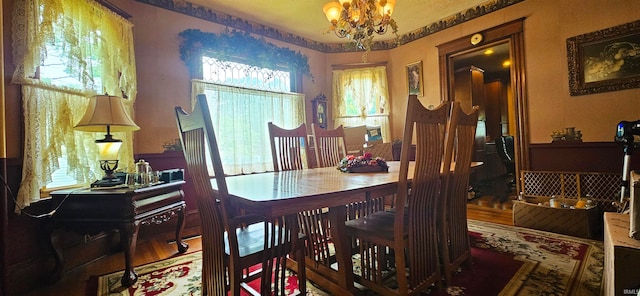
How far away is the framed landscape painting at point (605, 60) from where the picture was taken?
269cm

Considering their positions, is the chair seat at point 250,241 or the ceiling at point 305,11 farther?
the ceiling at point 305,11

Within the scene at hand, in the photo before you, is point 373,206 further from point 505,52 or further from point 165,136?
point 505,52

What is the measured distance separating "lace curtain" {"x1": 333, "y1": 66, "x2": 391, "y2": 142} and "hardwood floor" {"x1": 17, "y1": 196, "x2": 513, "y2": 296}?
6.63 feet

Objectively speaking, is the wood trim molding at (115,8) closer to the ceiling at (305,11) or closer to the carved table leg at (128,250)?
the ceiling at (305,11)

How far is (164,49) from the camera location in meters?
3.11

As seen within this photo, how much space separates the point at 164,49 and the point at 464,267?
11.7ft

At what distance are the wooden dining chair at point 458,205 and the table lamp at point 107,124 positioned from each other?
2.33 m

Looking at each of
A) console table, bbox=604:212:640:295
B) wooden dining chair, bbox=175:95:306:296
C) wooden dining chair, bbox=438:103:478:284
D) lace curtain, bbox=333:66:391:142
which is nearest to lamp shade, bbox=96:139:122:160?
wooden dining chair, bbox=175:95:306:296

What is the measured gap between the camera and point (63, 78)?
2.11 meters

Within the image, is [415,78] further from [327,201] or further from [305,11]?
[327,201]

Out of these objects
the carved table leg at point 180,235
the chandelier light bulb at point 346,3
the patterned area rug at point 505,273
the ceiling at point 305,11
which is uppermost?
the ceiling at point 305,11

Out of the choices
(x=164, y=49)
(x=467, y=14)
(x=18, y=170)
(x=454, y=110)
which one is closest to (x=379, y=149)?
(x=467, y=14)

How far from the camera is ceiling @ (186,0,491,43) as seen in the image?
341 centimetres

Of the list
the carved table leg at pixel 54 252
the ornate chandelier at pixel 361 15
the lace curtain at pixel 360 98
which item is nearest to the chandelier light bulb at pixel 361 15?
the ornate chandelier at pixel 361 15
